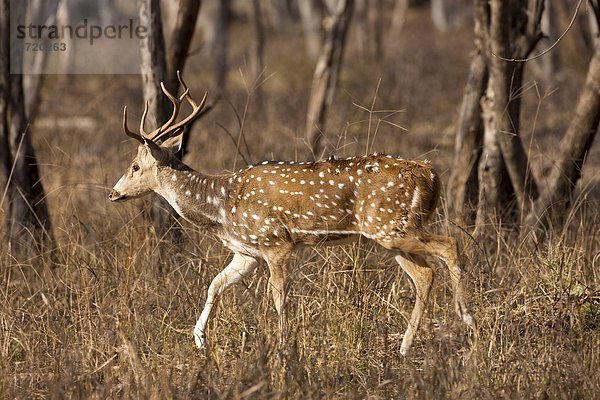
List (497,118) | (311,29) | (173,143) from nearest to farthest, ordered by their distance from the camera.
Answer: (173,143)
(497,118)
(311,29)

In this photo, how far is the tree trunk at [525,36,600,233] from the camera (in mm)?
8500

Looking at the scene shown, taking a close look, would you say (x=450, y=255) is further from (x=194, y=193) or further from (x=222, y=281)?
(x=194, y=193)

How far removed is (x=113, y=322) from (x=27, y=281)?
145 centimetres

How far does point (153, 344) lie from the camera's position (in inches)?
249

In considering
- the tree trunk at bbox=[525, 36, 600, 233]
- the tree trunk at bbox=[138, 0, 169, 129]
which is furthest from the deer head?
the tree trunk at bbox=[525, 36, 600, 233]

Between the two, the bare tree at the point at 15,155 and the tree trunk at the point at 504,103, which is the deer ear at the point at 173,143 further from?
the tree trunk at the point at 504,103

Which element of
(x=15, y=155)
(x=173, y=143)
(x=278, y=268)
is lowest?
(x=15, y=155)

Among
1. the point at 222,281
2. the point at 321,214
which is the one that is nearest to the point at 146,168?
the point at 222,281

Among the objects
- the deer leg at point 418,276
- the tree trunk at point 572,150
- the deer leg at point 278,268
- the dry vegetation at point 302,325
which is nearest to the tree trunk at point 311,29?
the tree trunk at point 572,150

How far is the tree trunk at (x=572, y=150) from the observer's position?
850 centimetres

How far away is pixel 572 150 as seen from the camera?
864 centimetres

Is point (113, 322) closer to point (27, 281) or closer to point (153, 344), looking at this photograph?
point (153, 344)

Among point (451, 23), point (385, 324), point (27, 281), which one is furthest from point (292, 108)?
point (451, 23)

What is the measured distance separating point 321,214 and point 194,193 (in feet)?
2.89
